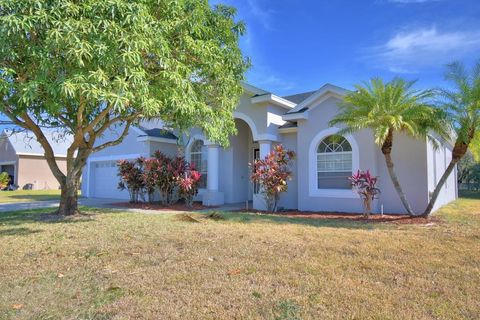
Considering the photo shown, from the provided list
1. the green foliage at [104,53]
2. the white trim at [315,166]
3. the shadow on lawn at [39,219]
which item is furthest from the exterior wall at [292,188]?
the shadow on lawn at [39,219]

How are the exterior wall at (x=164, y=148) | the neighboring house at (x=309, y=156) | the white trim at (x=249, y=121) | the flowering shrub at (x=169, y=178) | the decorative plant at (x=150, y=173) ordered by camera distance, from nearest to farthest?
the neighboring house at (x=309, y=156) → the flowering shrub at (x=169, y=178) → the white trim at (x=249, y=121) → the decorative plant at (x=150, y=173) → the exterior wall at (x=164, y=148)

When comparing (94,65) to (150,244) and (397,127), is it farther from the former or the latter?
(397,127)

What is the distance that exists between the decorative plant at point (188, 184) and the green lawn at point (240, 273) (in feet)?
18.3

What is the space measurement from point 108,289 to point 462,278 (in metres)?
5.21

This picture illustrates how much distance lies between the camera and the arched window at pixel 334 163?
14.0 meters

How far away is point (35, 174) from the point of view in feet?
115

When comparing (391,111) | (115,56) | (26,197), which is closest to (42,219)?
(115,56)

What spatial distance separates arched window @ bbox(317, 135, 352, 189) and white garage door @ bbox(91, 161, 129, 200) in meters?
11.8

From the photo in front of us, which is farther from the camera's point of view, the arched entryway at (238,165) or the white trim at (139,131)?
the white trim at (139,131)

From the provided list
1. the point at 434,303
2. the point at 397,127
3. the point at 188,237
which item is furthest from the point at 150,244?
the point at 397,127

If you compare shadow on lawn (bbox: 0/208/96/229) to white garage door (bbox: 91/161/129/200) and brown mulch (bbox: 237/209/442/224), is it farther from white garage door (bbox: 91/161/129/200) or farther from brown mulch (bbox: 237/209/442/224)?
white garage door (bbox: 91/161/129/200)

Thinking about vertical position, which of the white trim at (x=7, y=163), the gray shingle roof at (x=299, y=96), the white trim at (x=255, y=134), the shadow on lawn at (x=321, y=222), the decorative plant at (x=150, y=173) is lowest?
the shadow on lawn at (x=321, y=222)

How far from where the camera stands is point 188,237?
27.7 feet

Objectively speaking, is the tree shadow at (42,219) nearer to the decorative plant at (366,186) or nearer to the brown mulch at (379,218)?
the brown mulch at (379,218)
